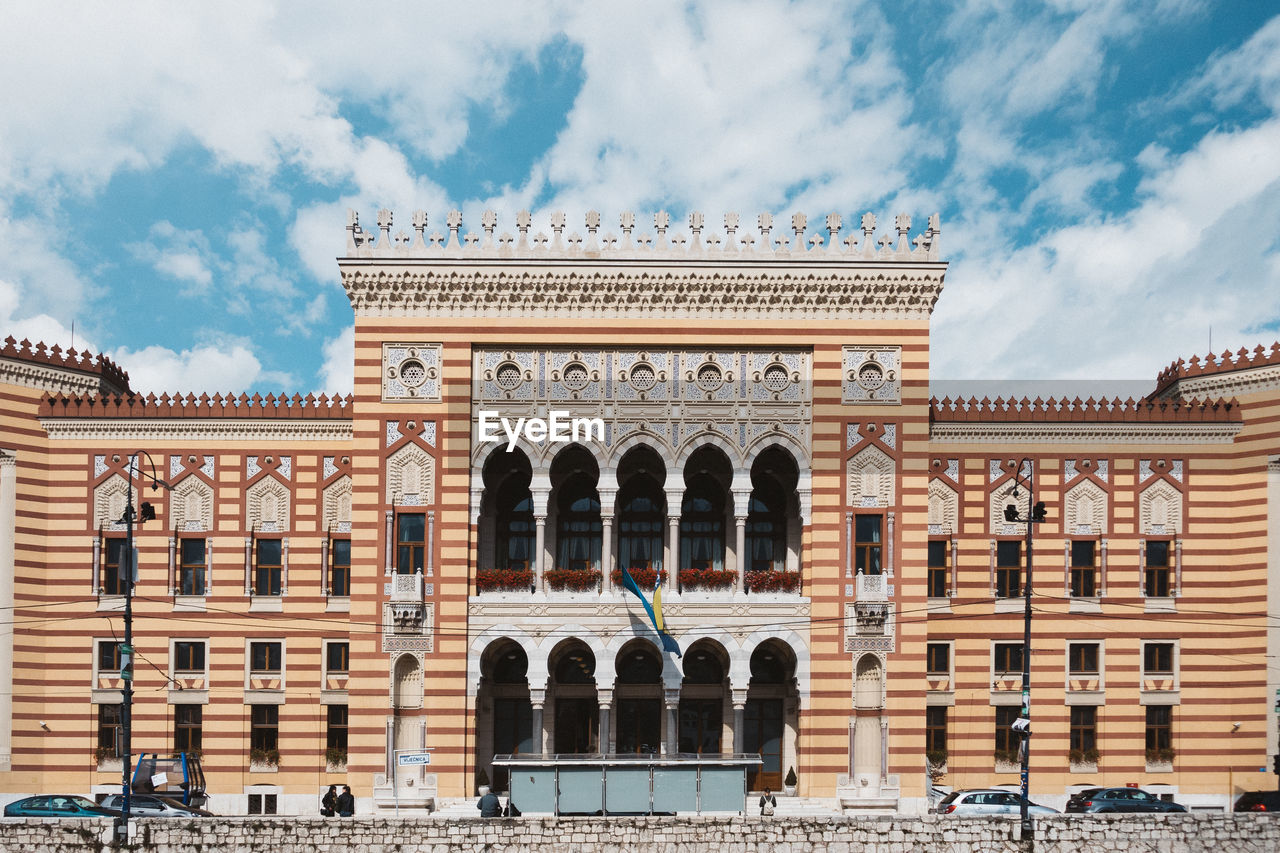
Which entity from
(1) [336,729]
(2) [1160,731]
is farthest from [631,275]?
(2) [1160,731]

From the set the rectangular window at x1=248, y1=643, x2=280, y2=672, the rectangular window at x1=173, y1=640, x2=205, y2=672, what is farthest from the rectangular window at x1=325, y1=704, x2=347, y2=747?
the rectangular window at x1=173, y1=640, x2=205, y2=672

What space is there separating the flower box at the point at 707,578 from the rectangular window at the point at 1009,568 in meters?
9.56

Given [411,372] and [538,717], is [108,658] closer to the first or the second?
[411,372]

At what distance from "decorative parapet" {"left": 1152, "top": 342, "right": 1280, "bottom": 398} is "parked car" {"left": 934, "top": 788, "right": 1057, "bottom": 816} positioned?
624 inches

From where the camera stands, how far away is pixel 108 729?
35.3m

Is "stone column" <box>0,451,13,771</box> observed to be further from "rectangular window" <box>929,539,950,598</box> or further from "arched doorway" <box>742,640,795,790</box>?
"rectangular window" <box>929,539,950,598</box>

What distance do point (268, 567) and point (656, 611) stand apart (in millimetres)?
13372

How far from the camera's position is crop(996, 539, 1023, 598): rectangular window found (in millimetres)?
36250

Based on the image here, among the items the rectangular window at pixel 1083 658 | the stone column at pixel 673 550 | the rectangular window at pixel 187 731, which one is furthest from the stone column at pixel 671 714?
the rectangular window at pixel 187 731

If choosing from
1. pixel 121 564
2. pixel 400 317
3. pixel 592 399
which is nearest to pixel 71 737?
pixel 121 564

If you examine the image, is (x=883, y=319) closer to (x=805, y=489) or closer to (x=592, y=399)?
(x=805, y=489)

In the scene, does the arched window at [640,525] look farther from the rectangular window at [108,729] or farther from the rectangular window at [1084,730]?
the rectangular window at [108,729]

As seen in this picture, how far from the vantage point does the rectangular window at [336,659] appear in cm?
3559

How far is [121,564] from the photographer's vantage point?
33.8 meters
